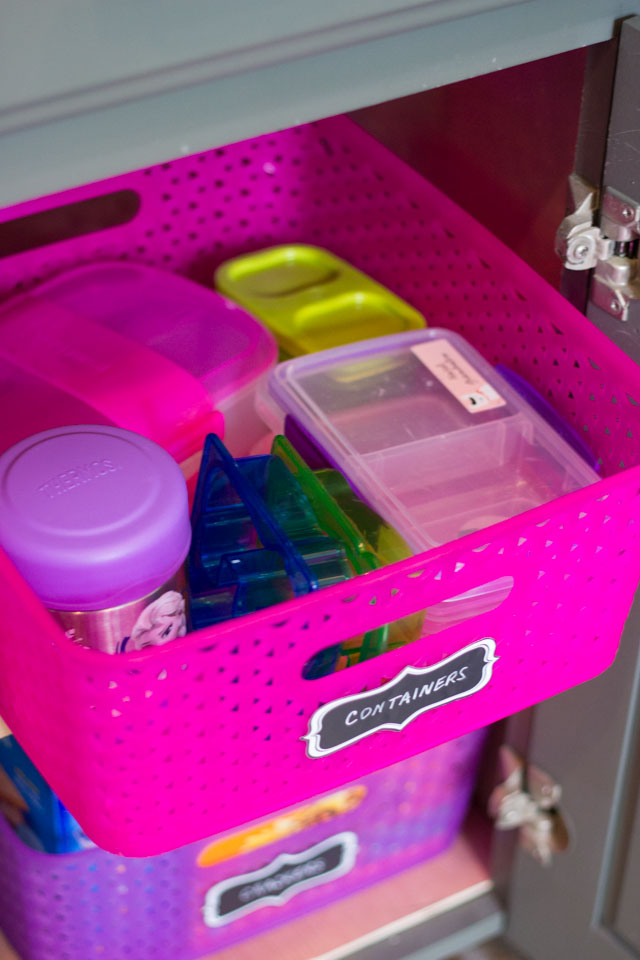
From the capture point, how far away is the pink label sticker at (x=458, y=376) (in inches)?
31.4

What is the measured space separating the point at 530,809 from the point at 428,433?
1.22 ft

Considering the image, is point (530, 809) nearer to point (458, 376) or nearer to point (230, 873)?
point (230, 873)

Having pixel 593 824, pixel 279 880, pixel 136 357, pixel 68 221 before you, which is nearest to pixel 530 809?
pixel 593 824

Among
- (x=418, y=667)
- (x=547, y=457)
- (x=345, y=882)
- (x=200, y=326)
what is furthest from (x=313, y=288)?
(x=345, y=882)

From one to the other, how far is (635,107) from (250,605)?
350mm

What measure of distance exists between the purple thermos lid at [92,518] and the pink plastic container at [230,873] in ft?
1.06

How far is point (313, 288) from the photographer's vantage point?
37.4 inches

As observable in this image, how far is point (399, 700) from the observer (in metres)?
0.65

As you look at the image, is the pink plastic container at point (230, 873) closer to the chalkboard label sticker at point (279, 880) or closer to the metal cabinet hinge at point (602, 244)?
the chalkboard label sticker at point (279, 880)

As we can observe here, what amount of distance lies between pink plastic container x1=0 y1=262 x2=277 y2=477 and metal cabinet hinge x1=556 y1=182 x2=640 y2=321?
248mm

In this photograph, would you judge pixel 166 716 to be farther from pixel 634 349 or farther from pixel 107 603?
pixel 634 349

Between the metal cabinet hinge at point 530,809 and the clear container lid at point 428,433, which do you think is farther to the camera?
the metal cabinet hinge at point 530,809

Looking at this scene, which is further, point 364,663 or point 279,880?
point 279,880

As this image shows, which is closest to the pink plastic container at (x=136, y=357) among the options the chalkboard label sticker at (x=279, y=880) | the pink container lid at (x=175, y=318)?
the pink container lid at (x=175, y=318)
